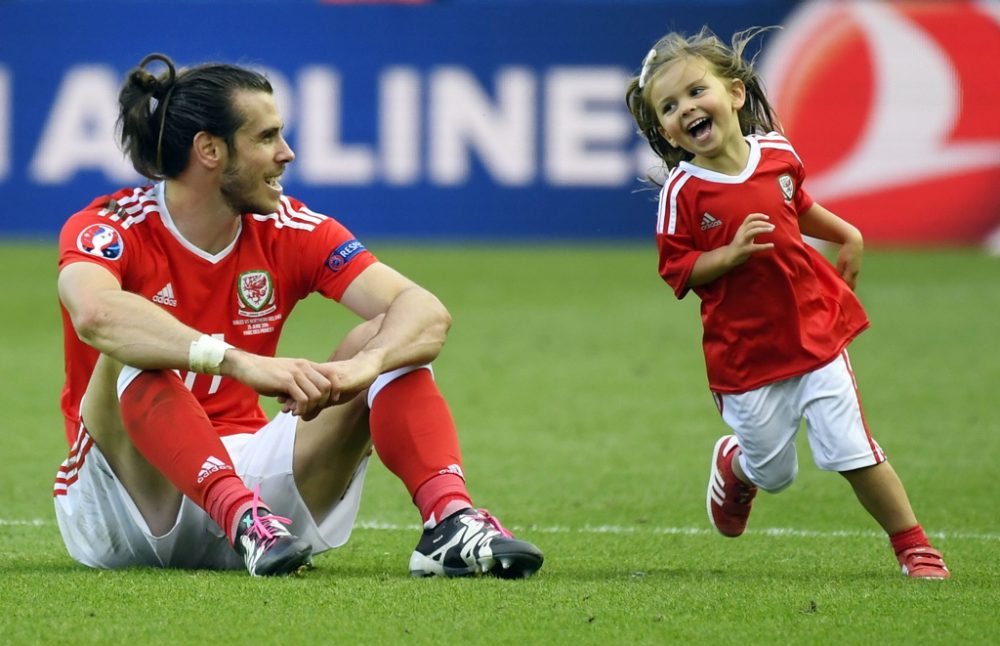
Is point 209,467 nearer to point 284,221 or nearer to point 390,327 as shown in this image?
point 390,327

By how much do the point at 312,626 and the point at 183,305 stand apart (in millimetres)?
1179

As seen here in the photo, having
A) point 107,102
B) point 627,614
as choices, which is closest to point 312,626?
point 627,614

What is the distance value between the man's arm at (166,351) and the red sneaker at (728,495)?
4.70 ft

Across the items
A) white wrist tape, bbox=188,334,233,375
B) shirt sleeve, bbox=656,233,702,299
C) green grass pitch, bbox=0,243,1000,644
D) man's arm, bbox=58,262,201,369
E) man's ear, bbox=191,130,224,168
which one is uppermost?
man's ear, bbox=191,130,224,168

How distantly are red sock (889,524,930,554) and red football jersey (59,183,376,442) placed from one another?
161 centimetres

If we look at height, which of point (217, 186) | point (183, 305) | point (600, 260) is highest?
point (217, 186)

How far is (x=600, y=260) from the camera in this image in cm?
1627

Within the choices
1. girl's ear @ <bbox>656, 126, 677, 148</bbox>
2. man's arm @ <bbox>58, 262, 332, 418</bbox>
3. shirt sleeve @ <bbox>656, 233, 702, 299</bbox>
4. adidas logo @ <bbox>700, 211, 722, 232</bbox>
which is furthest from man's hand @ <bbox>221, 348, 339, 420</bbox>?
girl's ear @ <bbox>656, 126, 677, 148</bbox>

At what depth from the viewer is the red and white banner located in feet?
51.8

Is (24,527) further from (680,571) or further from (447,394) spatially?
(447,394)

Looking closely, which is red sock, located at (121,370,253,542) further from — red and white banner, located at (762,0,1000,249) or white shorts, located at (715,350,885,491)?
red and white banner, located at (762,0,1000,249)

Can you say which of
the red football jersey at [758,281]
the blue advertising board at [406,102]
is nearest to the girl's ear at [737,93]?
the red football jersey at [758,281]

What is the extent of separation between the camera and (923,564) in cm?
448

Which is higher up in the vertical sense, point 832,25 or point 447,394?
point 832,25
